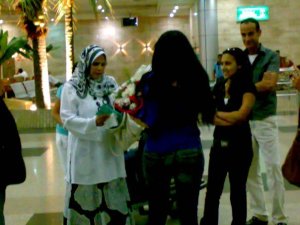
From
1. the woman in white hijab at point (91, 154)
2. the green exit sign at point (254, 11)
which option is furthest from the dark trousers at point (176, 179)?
the green exit sign at point (254, 11)

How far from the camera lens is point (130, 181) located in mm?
4664

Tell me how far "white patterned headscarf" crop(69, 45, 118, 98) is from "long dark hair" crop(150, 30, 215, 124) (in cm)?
74

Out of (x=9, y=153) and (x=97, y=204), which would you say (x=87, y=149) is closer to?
(x=97, y=204)

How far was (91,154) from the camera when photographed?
12.5 feet

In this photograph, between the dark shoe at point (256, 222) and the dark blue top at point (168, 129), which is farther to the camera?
the dark shoe at point (256, 222)

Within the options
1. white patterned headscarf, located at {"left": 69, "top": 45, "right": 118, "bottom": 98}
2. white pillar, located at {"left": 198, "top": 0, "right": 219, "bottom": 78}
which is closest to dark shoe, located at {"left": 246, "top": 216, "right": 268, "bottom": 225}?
white patterned headscarf, located at {"left": 69, "top": 45, "right": 118, "bottom": 98}

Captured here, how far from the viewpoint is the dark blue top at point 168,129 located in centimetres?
316

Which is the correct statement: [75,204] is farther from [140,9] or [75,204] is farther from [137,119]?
[140,9]

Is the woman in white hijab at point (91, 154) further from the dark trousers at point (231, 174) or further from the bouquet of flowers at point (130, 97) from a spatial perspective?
the dark trousers at point (231, 174)

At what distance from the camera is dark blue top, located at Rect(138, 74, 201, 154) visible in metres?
3.16

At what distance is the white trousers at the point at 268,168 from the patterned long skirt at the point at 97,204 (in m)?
1.32

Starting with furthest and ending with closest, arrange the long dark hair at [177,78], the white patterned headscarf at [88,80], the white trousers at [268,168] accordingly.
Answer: the white trousers at [268,168], the white patterned headscarf at [88,80], the long dark hair at [177,78]

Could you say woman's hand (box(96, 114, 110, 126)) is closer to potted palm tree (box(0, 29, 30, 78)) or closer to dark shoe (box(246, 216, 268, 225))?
dark shoe (box(246, 216, 268, 225))

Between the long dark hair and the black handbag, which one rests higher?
the long dark hair
